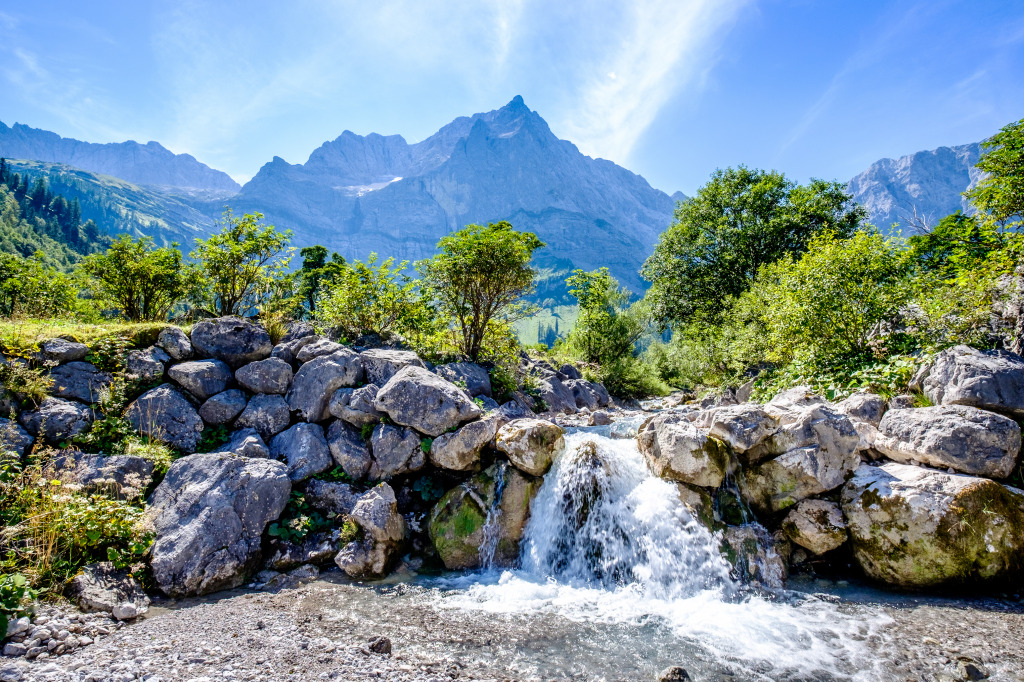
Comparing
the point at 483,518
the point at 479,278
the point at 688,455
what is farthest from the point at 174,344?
the point at 688,455

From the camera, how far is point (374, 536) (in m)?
8.56

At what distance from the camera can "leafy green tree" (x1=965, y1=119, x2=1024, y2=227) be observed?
547 inches

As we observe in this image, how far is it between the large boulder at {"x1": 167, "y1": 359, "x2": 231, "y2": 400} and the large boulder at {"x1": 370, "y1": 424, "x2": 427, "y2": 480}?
4.54 m

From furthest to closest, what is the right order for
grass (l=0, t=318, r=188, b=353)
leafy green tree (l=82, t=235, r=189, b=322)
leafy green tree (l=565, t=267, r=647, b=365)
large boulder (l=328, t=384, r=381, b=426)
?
leafy green tree (l=565, t=267, r=647, b=365)
leafy green tree (l=82, t=235, r=189, b=322)
large boulder (l=328, t=384, r=381, b=426)
grass (l=0, t=318, r=188, b=353)

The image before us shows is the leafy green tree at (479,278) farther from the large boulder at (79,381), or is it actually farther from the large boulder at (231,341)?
the large boulder at (79,381)

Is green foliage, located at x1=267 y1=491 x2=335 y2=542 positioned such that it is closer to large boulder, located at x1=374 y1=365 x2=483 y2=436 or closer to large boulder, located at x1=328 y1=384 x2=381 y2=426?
large boulder, located at x1=328 y1=384 x2=381 y2=426

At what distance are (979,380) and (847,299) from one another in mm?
4636

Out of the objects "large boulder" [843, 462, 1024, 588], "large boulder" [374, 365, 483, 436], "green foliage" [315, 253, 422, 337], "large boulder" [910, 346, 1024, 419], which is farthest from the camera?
"green foliage" [315, 253, 422, 337]

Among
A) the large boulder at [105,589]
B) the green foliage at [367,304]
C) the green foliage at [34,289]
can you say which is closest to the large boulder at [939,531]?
the large boulder at [105,589]

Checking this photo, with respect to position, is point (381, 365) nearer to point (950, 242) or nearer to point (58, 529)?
point (58, 529)

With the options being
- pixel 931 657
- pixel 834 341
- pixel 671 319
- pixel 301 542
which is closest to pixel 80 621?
pixel 301 542

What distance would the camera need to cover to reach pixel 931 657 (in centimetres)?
558

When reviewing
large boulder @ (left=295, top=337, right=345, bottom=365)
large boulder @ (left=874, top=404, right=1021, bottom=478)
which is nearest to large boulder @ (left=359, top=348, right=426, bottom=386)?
large boulder @ (left=295, top=337, right=345, bottom=365)

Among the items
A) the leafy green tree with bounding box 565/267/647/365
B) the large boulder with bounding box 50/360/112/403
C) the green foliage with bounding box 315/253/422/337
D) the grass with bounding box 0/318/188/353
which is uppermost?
the leafy green tree with bounding box 565/267/647/365
